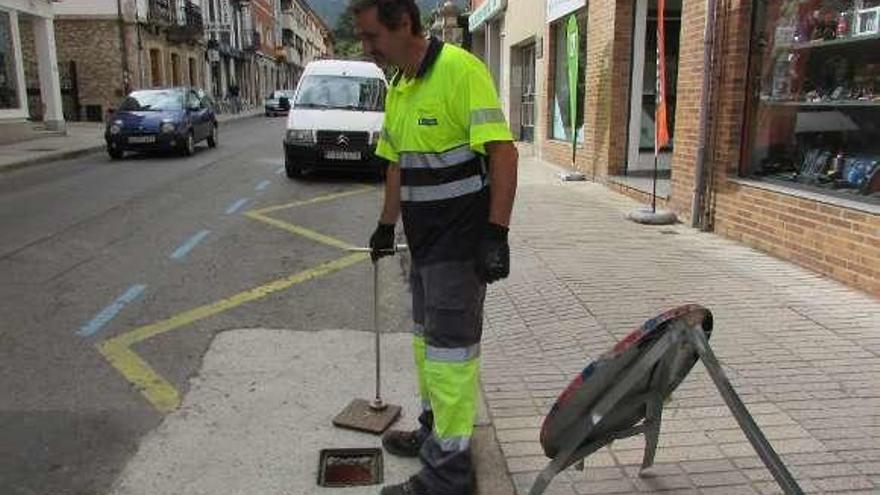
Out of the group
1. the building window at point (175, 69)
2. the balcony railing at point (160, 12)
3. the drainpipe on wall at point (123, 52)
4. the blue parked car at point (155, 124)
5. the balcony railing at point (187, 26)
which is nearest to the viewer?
the blue parked car at point (155, 124)

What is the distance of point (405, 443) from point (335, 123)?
1046 centimetres

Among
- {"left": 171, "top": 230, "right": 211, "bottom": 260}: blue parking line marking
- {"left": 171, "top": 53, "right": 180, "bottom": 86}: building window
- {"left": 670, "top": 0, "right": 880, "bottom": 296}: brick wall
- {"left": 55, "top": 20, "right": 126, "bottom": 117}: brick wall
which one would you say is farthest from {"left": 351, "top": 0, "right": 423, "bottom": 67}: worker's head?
{"left": 171, "top": 53, "right": 180, "bottom": 86}: building window

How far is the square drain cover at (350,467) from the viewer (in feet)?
11.9

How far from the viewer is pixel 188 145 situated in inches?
734

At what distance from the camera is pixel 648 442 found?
3268 mm

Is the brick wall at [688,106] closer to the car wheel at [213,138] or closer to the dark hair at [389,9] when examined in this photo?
the dark hair at [389,9]

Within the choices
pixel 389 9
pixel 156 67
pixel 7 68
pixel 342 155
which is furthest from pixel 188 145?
pixel 156 67

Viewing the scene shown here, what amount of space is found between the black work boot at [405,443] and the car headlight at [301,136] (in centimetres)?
1030

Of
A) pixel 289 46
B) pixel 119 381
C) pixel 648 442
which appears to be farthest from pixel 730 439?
pixel 289 46

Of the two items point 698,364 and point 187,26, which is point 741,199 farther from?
point 187,26

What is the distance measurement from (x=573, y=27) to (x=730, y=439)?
1057 centimetres

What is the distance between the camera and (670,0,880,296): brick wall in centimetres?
613

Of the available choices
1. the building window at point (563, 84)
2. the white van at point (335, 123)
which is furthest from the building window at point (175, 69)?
the building window at point (563, 84)

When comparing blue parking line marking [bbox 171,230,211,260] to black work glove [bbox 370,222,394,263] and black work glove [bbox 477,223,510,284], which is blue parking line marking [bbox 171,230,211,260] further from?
black work glove [bbox 477,223,510,284]
